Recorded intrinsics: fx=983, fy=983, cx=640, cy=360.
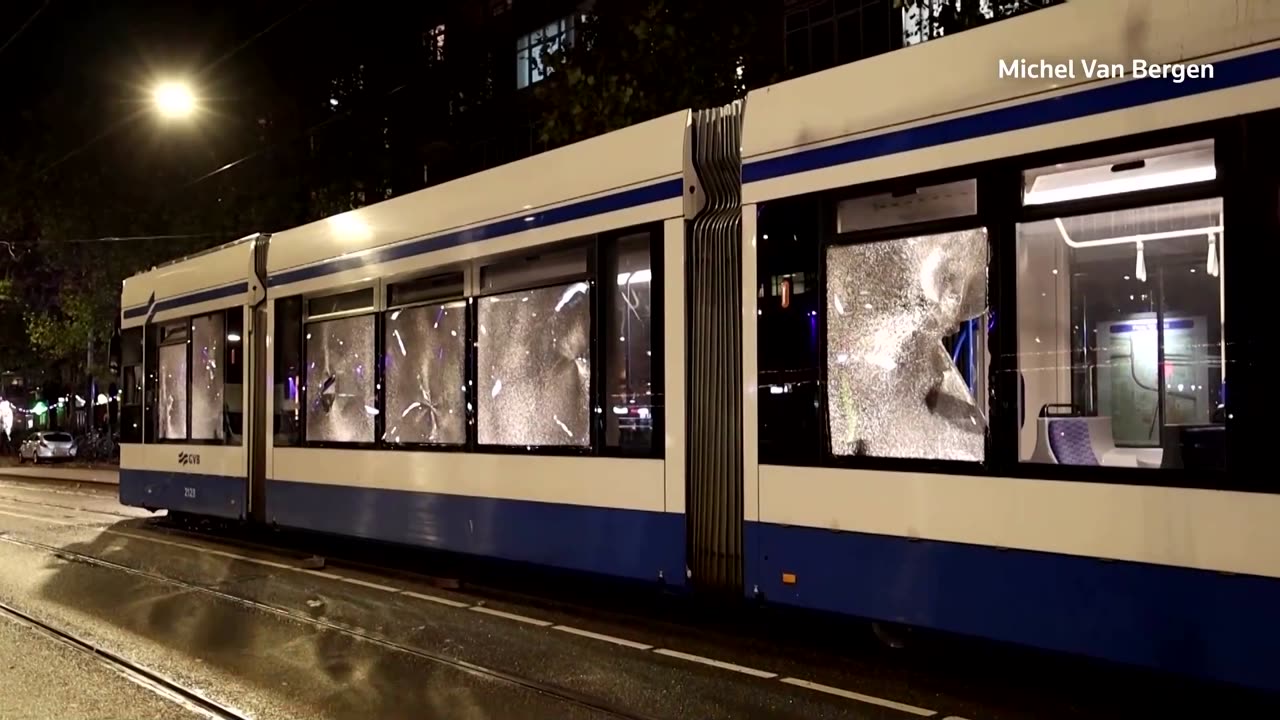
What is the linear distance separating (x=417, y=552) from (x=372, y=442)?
7.01 feet

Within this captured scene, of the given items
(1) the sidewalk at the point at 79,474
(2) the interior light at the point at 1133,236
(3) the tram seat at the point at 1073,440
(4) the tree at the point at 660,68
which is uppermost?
(4) the tree at the point at 660,68

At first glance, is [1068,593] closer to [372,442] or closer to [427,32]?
[372,442]

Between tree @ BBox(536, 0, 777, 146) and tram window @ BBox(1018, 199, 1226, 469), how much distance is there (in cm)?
886

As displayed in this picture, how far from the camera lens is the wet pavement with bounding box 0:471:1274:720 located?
5.64m

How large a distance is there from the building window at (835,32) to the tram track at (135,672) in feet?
62.0

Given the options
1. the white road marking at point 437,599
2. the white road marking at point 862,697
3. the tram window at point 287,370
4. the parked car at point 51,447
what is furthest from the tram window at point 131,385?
the parked car at point 51,447

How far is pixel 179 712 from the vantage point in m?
5.69

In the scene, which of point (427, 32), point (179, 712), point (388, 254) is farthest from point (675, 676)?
point (427, 32)

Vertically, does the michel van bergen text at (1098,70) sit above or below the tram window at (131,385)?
above

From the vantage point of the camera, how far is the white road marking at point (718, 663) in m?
6.21

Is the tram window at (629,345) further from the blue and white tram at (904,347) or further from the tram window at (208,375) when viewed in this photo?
the tram window at (208,375)

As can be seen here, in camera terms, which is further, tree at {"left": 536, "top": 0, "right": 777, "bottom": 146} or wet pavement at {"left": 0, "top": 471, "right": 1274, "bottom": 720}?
tree at {"left": 536, "top": 0, "right": 777, "bottom": 146}

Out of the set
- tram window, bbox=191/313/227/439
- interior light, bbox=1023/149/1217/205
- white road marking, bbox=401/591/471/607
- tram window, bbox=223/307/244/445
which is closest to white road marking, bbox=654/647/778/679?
white road marking, bbox=401/591/471/607

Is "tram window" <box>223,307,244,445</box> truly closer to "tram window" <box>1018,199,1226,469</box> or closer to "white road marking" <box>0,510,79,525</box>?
"white road marking" <box>0,510,79,525</box>
